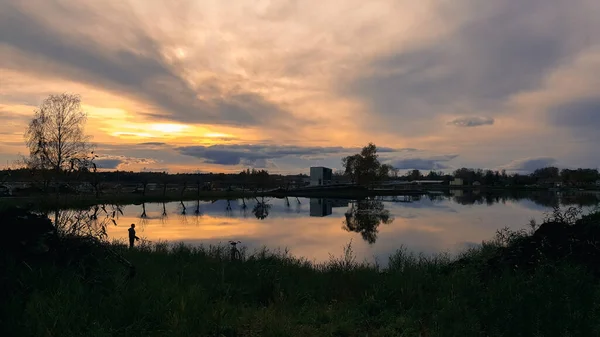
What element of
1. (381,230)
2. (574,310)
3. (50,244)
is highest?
(50,244)

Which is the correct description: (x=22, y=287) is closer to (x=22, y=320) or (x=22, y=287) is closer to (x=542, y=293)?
(x=22, y=320)

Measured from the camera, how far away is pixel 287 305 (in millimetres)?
7965

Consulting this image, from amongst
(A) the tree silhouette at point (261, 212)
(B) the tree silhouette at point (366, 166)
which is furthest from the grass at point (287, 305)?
(B) the tree silhouette at point (366, 166)

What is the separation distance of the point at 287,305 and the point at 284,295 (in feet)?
2.01

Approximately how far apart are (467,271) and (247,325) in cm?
576

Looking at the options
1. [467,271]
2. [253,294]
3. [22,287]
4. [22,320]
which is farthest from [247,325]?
[467,271]

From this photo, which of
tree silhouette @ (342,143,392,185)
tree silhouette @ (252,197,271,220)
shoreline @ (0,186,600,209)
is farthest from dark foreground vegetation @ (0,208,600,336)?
tree silhouette @ (342,143,392,185)

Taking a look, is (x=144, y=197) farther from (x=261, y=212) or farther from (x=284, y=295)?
(x=284, y=295)

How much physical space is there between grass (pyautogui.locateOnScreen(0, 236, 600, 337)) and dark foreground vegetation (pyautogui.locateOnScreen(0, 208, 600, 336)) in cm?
2

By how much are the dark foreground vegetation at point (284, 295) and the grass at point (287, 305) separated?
0.02m

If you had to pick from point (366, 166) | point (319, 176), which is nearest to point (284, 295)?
point (366, 166)

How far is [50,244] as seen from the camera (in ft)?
25.4

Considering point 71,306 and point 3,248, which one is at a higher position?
point 3,248

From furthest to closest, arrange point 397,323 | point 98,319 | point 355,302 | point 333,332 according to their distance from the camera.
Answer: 1. point 355,302
2. point 397,323
3. point 333,332
4. point 98,319
